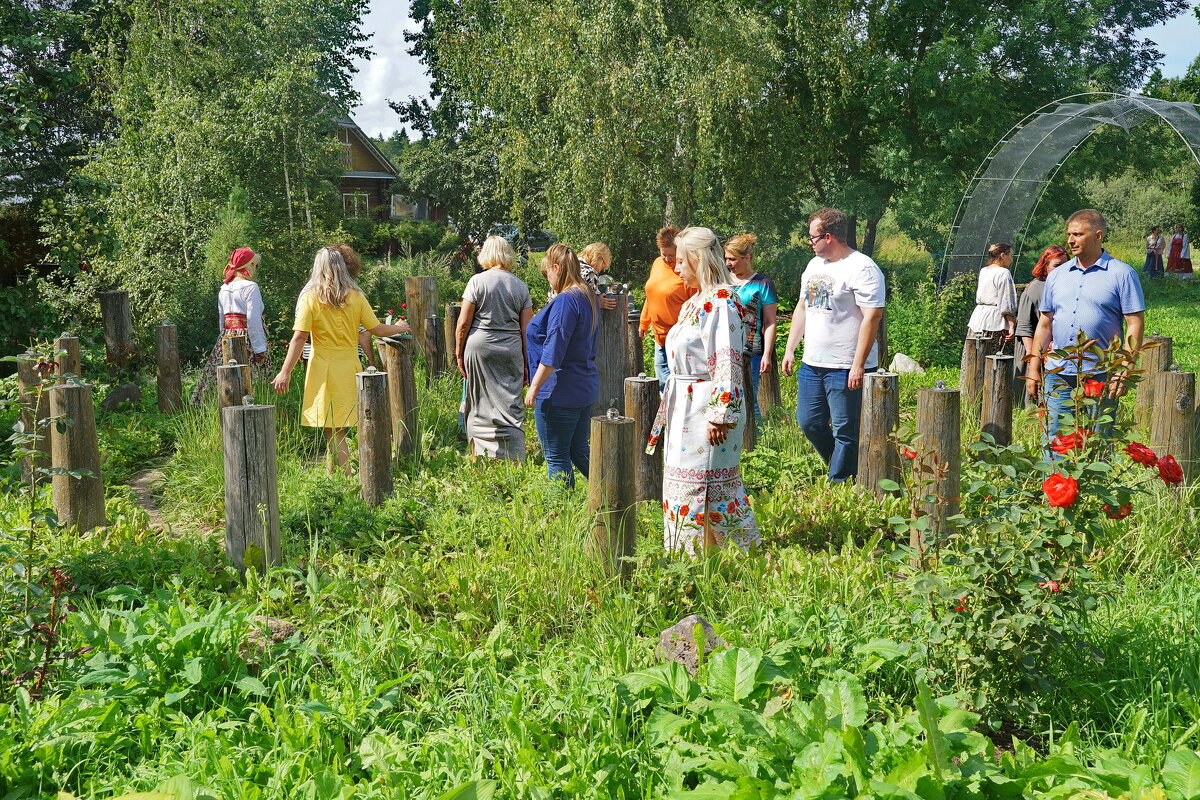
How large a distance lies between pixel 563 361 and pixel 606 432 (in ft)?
6.20

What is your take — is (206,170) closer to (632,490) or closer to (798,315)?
(798,315)

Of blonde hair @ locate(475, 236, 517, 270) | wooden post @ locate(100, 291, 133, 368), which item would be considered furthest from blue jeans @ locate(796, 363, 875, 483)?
wooden post @ locate(100, 291, 133, 368)

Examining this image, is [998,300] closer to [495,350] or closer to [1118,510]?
[495,350]

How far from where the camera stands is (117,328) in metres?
10.2

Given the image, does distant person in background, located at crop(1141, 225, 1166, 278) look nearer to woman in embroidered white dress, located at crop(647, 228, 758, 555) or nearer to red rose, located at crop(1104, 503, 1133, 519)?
woman in embroidered white dress, located at crop(647, 228, 758, 555)

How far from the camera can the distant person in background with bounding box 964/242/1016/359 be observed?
31.7 feet

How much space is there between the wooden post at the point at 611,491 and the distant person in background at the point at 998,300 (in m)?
6.50

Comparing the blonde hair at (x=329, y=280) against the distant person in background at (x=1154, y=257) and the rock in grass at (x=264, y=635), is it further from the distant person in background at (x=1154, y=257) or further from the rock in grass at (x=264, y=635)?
the distant person in background at (x=1154, y=257)

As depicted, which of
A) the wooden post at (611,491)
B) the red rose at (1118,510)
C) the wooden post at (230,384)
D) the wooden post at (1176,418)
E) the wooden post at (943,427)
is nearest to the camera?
the red rose at (1118,510)

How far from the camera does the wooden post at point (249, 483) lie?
4598mm

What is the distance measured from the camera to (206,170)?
1352 centimetres

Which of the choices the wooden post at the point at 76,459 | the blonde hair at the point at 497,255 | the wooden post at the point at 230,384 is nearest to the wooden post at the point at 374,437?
the wooden post at the point at 230,384

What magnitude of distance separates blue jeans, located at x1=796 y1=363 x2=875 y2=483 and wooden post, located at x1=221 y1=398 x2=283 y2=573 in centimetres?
335

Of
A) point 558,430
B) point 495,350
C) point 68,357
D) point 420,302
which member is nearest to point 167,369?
point 68,357
